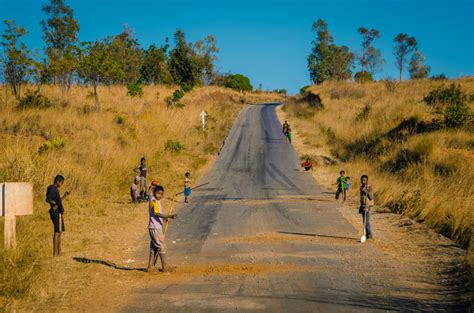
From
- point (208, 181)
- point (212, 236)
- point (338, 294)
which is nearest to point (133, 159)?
point (208, 181)

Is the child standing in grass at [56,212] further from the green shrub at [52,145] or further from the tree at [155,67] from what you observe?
the tree at [155,67]

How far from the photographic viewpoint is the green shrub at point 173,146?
31672 mm

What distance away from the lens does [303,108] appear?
5894 cm

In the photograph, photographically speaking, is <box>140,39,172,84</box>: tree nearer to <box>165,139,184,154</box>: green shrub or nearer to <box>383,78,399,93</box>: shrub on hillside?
<box>383,78,399,93</box>: shrub on hillside

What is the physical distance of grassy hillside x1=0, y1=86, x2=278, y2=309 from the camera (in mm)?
9570

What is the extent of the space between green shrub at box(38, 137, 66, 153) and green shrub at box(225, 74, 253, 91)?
278ft

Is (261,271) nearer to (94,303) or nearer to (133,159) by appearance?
(94,303)

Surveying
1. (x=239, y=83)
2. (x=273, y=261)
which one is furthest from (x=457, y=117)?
(x=239, y=83)

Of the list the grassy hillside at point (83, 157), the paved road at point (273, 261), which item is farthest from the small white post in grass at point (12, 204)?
the paved road at point (273, 261)

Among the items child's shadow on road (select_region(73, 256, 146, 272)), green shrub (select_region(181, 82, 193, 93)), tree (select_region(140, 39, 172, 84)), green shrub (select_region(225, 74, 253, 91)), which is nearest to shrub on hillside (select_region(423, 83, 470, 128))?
child's shadow on road (select_region(73, 256, 146, 272))

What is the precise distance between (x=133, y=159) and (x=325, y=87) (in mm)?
46478

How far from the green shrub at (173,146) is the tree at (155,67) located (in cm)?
3498

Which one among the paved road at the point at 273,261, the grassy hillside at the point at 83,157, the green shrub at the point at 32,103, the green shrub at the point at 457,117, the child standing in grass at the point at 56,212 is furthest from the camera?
the green shrub at the point at 32,103

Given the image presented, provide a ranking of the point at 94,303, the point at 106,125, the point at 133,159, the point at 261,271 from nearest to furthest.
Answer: the point at 94,303, the point at 261,271, the point at 133,159, the point at 106,125
